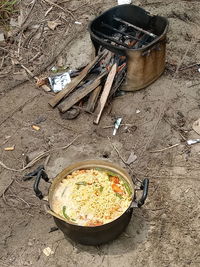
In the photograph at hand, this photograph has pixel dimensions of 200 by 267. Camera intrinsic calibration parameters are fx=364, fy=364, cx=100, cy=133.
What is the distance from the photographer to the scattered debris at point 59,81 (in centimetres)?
710

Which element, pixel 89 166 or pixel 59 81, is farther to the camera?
pixel 59 81

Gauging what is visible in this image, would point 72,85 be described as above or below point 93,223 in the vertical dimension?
below

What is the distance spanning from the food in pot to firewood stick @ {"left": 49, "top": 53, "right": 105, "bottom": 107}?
2.28m

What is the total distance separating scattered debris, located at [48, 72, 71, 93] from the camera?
710 cm

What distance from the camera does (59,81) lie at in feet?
23.7

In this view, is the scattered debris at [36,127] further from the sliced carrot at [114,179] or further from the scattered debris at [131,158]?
the sliced carrot at [114,179]

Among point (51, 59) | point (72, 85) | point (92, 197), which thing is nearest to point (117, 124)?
point (72, 85)

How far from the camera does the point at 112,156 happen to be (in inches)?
234

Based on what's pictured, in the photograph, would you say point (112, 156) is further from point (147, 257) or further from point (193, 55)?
point (193, 55)

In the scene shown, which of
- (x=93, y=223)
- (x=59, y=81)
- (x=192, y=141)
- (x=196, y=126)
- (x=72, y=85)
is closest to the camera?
(x=93, y=223)

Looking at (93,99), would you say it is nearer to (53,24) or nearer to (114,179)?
(114,179)

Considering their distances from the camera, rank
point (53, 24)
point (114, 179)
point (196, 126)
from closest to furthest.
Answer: point (114, 179)
point (196, 126)
point (53, 24)

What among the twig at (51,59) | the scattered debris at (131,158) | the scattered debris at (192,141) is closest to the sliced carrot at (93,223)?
the scattered debris at (131,158)

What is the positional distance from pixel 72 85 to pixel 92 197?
288 centimetres
